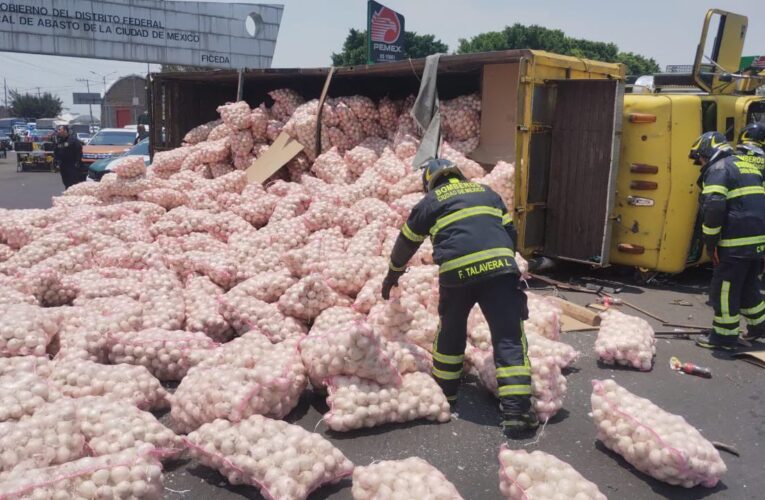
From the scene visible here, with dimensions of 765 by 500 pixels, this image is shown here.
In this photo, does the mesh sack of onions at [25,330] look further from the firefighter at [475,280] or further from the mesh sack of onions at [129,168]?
the mesh sack of onions at [129,168]

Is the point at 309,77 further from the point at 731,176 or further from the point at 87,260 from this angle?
the point at 731,176

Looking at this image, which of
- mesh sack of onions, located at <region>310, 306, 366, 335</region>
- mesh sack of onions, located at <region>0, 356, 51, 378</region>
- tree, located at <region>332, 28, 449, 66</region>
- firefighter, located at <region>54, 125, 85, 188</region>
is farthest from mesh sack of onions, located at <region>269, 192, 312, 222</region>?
tree, located at <region>332, 28, 449, 66</region>

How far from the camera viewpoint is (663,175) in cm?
694

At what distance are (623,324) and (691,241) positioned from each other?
8.39 ft

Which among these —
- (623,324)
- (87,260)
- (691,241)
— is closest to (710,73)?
(691,241)

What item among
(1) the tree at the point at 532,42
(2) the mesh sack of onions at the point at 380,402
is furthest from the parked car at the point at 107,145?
(1) the tree at the point at 532,42

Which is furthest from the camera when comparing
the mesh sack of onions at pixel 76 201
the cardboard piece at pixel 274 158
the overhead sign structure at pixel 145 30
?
the overhead sign structure at pixel 145 30

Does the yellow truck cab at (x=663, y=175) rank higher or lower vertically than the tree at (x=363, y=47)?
lower

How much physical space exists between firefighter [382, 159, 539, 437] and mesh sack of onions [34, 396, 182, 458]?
1811mm

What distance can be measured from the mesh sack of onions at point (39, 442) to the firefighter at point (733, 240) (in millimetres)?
4927

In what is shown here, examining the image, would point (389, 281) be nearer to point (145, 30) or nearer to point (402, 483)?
point (402, 483)

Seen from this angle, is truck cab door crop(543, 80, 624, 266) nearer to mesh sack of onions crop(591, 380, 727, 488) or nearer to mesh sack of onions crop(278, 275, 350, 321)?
mesh sack of onions crop(278, 275, 350, 321)

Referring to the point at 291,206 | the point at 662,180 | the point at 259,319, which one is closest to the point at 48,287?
the point at 259,319

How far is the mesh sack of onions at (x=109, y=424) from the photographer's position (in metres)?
3.16
